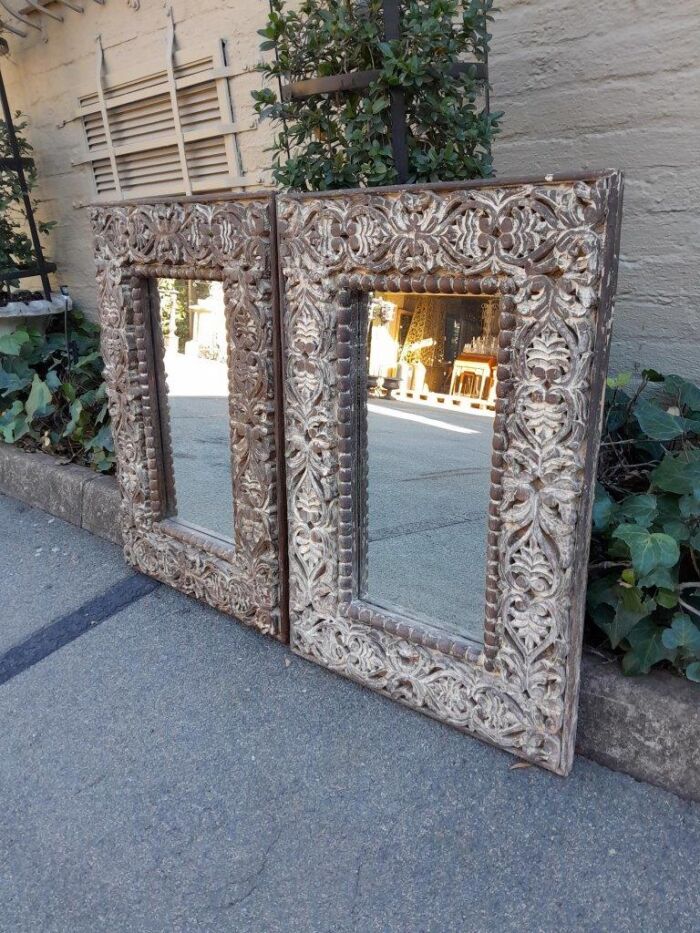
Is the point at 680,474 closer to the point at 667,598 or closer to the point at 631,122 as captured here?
the point at 667,598

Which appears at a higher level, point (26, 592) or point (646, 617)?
point (646, 617)

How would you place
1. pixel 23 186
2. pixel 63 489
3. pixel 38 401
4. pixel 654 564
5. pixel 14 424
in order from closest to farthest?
pixel 654 564 → pixel 63 489 → pixel 38 401 → pixel 14 424 → pixel 23 186

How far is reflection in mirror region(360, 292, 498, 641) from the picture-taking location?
1.54 meters

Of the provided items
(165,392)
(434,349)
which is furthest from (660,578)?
(165,392)

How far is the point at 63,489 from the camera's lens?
9.91 feet

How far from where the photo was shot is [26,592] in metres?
2.50

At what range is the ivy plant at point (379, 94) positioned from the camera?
65.4 inches

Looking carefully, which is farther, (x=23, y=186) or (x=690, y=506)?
(x=23, y=186)

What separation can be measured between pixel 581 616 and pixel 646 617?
19 centimetres

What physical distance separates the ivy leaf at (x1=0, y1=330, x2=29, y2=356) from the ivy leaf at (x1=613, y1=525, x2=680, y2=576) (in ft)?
9.55

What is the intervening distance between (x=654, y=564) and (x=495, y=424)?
439 mm

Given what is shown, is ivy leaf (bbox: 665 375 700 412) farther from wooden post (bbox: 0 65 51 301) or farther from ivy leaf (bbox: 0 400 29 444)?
wooden post (bbox: 0 65 51 301)

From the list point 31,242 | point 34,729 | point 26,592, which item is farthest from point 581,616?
point 31,242

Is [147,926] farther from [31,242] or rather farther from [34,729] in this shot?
[31,242]
